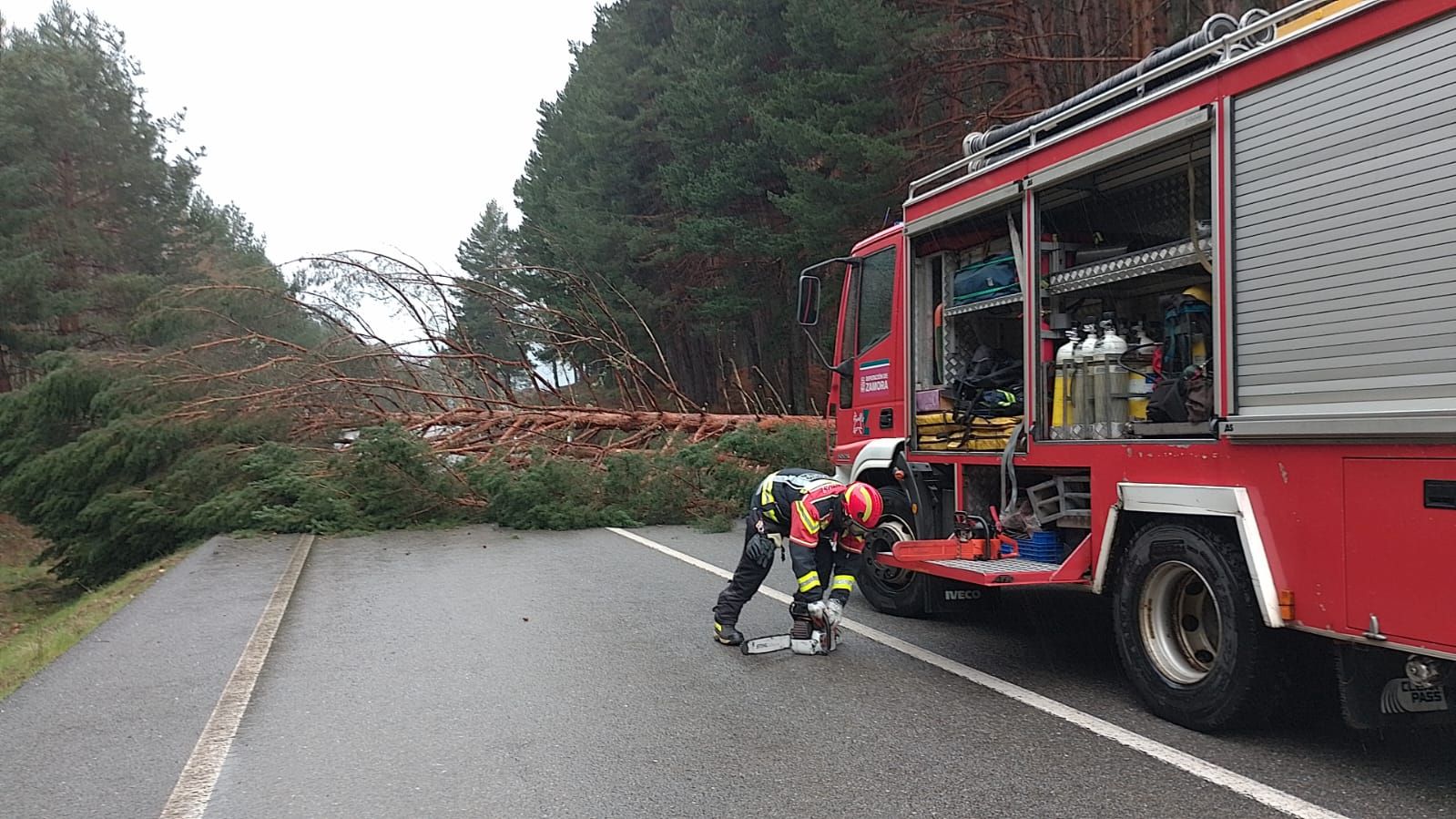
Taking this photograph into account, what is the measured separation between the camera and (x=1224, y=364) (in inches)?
164

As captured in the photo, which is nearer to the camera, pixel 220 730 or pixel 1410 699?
pixel 1410 699

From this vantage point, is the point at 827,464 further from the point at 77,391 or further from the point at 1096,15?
the point at 77,391

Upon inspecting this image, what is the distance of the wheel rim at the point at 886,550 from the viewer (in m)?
6.60

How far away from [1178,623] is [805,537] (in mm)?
2008

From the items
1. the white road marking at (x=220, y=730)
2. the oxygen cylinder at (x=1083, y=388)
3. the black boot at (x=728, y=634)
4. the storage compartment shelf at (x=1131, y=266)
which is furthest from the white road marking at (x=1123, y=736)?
the white road marking at (x=220, y=730)

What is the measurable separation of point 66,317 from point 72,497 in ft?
46.5

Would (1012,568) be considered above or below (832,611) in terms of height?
above

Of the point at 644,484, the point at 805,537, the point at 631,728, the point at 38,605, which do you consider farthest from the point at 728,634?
the point at 38,605

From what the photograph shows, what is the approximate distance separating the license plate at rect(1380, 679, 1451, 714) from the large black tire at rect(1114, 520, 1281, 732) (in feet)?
1.29

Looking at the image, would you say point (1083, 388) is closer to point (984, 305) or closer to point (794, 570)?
point (984, 305)

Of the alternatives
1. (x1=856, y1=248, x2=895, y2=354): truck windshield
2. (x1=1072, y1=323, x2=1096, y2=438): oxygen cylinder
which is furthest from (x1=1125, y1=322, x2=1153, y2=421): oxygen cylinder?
(x1=856, y1=248, x2=895, y2=354): truck windshield

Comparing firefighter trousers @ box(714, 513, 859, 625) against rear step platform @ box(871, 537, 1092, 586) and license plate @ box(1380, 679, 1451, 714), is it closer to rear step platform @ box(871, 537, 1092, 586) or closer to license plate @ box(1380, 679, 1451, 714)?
rear step platform @ box(871, 537, 1092, 586)

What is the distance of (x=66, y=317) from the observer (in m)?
25.7

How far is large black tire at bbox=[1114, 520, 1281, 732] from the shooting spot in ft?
13.2
